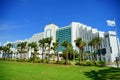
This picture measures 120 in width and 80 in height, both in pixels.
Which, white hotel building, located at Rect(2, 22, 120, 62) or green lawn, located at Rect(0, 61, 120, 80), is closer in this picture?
green lawn, located at Rect(0, 61, 120, 80)

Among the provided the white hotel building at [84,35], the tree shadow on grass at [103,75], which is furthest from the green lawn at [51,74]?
the white hotel building at [84,35]

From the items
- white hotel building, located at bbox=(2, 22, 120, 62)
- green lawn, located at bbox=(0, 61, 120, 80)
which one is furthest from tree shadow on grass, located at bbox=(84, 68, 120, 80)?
white hotel building, located at bbox=(2, 22, 120, 62)

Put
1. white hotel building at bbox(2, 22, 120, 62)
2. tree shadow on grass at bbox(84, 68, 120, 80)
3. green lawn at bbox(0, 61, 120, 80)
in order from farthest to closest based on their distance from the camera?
white hotel building at bbox(2, 22, 120, 62), tree shadow on grass at bbox(84, 68, 120, 80), green lawn at bbox(0, 61, 120, 80)

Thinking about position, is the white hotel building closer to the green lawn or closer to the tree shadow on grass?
the tree shadow on grass

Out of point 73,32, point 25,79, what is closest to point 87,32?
point 73,32

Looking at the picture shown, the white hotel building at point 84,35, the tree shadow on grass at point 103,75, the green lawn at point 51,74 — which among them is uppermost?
the white hotel building at point 84,35

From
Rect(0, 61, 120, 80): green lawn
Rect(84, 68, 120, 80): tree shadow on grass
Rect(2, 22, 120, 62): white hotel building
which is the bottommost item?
Rect(84, 68, 120, 80): tree shadow on grass

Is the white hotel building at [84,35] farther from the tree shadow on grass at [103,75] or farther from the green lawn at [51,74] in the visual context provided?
the green lawn at [51,74]

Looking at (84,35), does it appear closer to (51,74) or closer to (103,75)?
(103,75)

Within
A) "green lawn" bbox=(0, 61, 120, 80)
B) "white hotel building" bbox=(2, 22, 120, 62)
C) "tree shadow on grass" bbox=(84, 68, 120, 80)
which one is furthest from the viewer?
"white hotel building" bbox=(2, 22, 120, 62)

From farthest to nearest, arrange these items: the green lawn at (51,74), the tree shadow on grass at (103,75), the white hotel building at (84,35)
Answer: the white hotel building at (84,35) < the tree shadow on grass at (103,75) < the green lawn at (51,74)

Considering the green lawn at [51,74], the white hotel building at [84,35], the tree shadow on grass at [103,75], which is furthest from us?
the white hotel building at [84,35]

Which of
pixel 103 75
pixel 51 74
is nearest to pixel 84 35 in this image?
pixel 103 75

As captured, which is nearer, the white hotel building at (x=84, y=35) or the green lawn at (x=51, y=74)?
the green lawn at (x=51, y=74)
